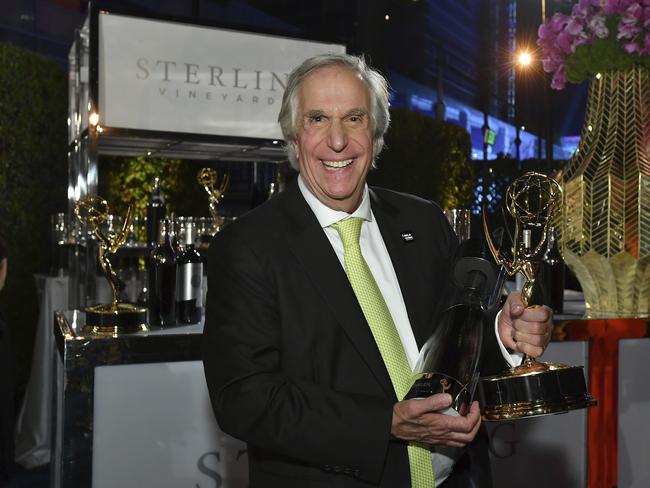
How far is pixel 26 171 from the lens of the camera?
528cm

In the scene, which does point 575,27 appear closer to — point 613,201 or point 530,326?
point 613,201

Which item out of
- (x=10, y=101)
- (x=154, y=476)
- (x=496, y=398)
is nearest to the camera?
(x=496, y=398)

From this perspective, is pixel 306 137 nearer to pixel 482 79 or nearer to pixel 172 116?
pixel 172 116

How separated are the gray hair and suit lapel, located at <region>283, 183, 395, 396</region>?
0.60 feet

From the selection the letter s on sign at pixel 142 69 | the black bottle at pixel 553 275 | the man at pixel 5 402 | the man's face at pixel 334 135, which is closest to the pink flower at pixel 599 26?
the black bottle at pixel 553 275

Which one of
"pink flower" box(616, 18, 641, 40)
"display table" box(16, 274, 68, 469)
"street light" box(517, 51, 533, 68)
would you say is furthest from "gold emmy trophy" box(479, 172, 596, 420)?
"street light" box(517, 51, 533, 68)

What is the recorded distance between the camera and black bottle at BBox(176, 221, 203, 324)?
7.00ft

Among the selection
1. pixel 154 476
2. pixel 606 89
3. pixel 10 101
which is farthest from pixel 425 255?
pixel 10 101

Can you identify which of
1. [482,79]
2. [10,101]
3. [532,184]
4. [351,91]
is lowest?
[532,184]

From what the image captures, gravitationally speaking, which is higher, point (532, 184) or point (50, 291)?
point (532, 184)

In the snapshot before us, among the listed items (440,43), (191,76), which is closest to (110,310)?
(191,76)

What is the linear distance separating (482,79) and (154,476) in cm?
1019

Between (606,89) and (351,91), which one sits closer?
(351,91)

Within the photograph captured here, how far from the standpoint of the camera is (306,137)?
140 centimetres
